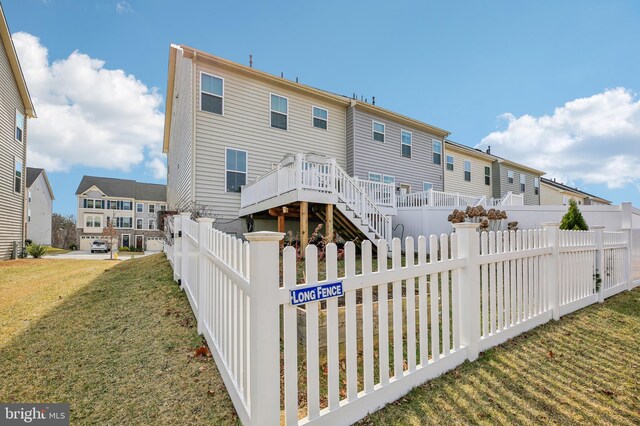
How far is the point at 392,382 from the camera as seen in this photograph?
2387 mm

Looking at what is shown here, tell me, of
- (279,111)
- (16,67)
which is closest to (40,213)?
(16,67)

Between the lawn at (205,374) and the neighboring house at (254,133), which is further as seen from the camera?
the neighboring house at (254,133)

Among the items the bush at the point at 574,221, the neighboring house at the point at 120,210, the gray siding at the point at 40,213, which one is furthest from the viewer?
the neighboring house at the point at 120,210

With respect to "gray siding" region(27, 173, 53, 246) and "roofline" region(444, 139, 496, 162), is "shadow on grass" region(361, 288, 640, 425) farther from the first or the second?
"gray siding" region(27, 173, 53, 246)

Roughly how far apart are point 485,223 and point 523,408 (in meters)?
7.84

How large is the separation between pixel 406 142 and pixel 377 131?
210cm

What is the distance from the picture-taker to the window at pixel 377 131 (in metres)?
13.9

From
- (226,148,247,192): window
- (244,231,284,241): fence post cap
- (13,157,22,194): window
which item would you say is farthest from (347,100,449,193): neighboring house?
(13,157,22,194): window

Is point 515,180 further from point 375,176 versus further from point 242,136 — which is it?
point 242,136

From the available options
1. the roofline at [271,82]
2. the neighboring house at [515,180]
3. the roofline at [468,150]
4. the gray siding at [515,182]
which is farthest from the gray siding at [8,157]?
the gray siding at [515,182]

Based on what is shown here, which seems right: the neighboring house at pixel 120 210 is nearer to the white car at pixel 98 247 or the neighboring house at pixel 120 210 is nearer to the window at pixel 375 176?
the white car at pixel 98 247

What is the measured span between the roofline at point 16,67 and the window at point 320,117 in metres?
12.6

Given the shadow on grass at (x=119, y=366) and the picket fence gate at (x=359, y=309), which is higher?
the picket fence gate at (x=359, y=309)

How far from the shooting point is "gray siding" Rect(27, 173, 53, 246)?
27422 mm
